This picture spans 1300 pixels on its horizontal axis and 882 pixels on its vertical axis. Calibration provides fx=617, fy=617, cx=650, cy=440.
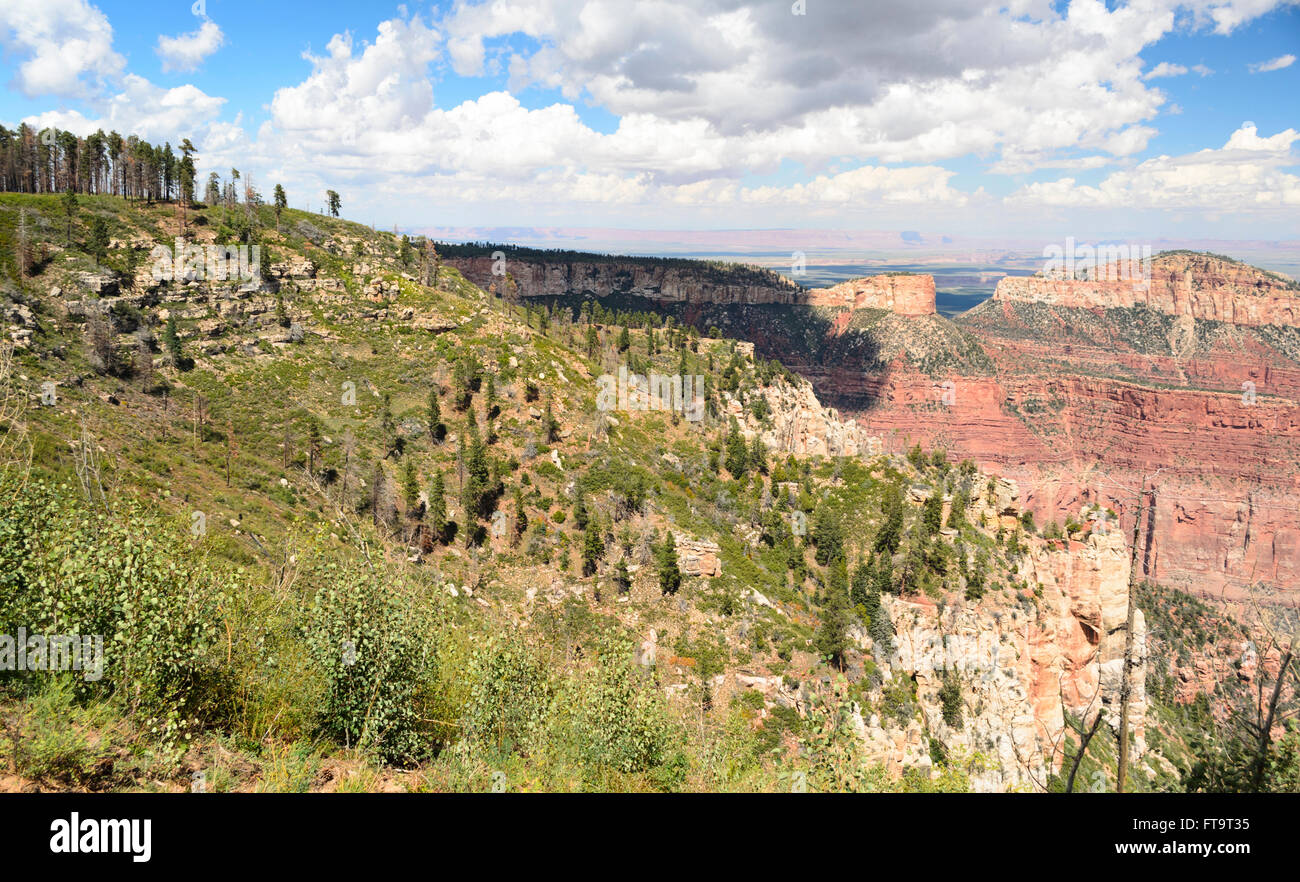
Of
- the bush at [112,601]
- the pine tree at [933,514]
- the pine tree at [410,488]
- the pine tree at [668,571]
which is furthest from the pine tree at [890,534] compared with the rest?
the bush at [112,601]

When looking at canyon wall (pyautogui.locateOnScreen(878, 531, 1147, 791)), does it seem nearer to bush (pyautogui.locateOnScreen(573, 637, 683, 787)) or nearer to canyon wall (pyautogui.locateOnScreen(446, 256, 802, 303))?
bush (pyautogui.locateOnScreen(573, 637, 683, 787))

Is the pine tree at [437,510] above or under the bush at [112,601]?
under

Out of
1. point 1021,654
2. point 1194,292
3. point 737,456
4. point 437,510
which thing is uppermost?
point 1194,292

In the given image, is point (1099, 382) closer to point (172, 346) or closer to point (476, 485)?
point (476, 485)

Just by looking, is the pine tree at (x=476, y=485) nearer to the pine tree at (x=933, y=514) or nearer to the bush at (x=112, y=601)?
the bush at (x=112, y=601)

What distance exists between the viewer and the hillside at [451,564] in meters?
11.5

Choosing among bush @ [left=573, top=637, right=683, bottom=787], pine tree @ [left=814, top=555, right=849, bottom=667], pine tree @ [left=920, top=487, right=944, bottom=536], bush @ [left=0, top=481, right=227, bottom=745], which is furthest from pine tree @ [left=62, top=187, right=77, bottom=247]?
pine tree @ [left=920, top=487, right=944, bottom=536]

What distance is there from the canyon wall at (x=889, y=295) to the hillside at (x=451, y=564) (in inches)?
4584

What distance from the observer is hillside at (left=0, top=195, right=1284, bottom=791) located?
11.5 m

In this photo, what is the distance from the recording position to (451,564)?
44531 millimetres

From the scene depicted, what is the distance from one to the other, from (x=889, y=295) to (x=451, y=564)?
575 feet

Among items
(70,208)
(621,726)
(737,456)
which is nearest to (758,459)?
(737,456)

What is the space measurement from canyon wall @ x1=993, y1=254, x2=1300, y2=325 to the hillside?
157 meters
